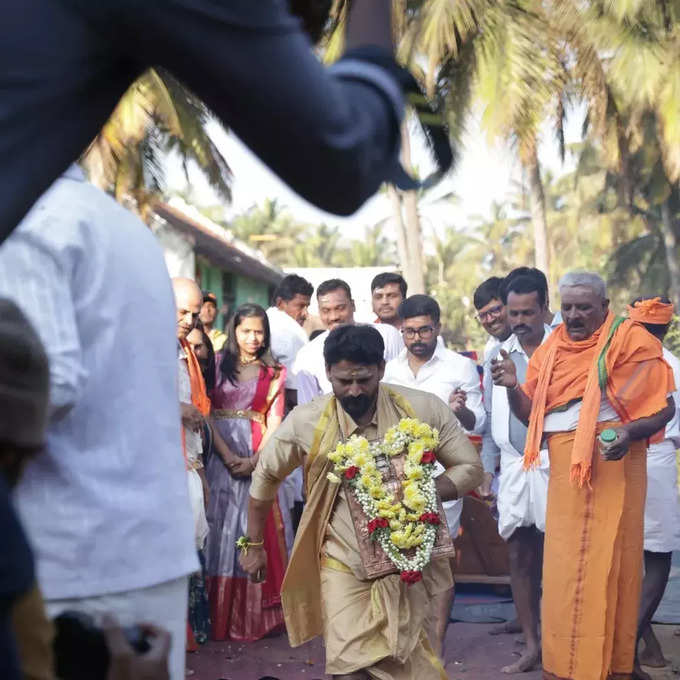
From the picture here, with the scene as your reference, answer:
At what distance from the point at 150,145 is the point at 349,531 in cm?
1279

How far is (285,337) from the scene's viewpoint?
9.00 metres

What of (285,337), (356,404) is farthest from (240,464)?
(356,404)

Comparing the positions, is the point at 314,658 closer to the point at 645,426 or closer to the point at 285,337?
the point at 645,426

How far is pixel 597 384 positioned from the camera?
6281mm

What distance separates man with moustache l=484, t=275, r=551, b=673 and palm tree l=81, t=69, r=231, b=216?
6.43 meters

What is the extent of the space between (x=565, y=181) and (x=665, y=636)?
48.2m

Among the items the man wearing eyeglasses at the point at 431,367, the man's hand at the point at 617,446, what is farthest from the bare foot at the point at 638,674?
the man wearing eyeglasses at the point at 431,367

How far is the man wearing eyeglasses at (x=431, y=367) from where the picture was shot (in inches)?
300

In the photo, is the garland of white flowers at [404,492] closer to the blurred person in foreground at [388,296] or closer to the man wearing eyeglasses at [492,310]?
the man wearing eyeglasses at [492,310]

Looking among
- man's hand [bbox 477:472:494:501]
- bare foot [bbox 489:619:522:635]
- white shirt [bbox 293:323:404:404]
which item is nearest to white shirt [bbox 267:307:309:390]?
white shirt [bbox 293:323:404:404]

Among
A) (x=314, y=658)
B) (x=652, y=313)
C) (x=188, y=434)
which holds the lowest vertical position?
(x=314, y=658)

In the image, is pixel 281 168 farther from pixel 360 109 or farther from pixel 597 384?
pixel 597 384

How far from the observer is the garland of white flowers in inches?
203

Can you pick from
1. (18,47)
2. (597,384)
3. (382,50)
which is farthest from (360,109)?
(597,384)
